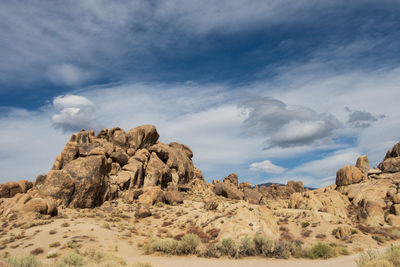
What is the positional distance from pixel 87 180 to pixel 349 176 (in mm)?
57617

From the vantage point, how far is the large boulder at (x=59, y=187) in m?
38.0

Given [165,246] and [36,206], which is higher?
[36,206]

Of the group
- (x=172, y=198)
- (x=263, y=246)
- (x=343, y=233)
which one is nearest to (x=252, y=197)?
(x=172, y=198)

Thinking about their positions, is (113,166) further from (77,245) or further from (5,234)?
(77,245)

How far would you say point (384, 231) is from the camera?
31219mm

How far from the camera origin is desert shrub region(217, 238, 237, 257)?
66.3 feet

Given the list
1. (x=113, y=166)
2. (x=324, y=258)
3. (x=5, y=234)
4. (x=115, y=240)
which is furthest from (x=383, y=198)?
(x=5, y=234)

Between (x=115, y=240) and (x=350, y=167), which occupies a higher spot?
(x=350, y=167)

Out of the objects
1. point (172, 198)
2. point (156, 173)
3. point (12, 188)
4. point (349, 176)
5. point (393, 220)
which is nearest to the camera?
point (393, 220)

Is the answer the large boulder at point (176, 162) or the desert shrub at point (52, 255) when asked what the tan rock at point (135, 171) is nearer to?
the large boulder at point (176, 162)

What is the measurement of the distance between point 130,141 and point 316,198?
3984 cm

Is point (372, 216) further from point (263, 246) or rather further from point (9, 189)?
point (9, 189)

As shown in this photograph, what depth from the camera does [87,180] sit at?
40844 mm

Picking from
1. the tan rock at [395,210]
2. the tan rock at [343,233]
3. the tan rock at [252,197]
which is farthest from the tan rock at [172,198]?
the tan rock at [395,210]
